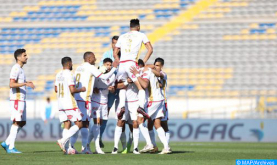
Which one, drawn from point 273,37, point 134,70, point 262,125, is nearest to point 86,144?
point 134,70

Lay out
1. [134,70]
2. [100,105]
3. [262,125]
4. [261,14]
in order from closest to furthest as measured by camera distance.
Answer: [134,70], [100,105], [262,125], [261,14]

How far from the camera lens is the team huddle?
10008mm

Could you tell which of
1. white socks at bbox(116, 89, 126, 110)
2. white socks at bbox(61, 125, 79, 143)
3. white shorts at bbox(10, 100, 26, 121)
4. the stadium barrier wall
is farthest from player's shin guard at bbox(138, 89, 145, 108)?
the stadium barrier wall

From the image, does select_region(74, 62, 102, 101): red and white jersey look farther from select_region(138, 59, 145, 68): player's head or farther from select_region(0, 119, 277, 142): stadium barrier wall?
select_region(0, 119, 277, 142): stadium barrier wall

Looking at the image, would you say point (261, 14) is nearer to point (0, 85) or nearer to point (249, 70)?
point (249, 70)

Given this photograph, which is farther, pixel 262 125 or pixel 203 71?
pixel 203 71

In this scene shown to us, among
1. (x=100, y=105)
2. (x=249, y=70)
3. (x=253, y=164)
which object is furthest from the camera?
(x=249, y=70)

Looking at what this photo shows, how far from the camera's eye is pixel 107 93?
1098 centimetres

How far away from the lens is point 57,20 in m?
27.5

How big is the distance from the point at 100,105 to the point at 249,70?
14.7 meters

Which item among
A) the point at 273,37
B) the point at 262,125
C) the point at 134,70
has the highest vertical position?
the point at 273,37

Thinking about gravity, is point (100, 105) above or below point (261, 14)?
below

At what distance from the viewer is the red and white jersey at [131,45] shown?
10273 mm

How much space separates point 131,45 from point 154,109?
1.29 metres
